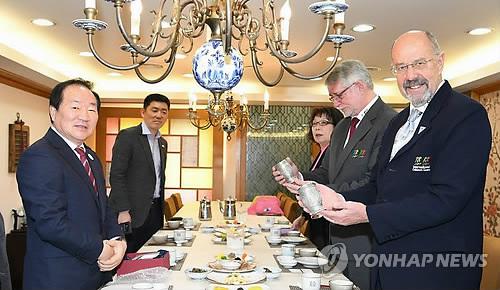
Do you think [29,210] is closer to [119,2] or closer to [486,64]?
[119,2]

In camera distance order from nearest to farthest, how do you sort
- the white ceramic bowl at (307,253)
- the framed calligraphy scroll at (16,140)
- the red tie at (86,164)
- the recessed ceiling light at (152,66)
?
the red tie at (86,164), the white ceramic bowl at (307,253), the framed calligraphy scroll at (16,140), the recessed ceiling light at (152,66)

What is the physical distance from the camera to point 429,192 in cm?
166

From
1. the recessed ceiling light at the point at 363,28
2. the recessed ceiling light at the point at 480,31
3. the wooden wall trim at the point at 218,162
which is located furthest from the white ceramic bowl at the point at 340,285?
the wooden wall trim at the point at 218,162

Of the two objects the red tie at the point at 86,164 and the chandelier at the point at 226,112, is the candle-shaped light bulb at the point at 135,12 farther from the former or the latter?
the chandelier at the point at 226,112

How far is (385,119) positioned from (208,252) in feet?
3.89

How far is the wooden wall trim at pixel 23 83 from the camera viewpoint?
500 centimetres

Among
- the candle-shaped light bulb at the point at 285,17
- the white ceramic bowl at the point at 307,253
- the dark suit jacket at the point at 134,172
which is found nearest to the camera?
the candle-shaped light bulb at the point at 285,17

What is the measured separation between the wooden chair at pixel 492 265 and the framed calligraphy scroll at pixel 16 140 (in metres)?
4.63

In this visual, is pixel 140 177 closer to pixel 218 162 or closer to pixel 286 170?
pixel 286 170

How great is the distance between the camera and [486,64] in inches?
210

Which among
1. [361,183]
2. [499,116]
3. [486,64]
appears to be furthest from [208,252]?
[499,116]

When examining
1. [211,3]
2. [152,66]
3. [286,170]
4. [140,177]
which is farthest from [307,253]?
[152,66]

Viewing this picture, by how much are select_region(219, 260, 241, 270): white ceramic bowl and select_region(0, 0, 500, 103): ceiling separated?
2.03m

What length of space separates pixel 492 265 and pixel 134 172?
2945 mm
